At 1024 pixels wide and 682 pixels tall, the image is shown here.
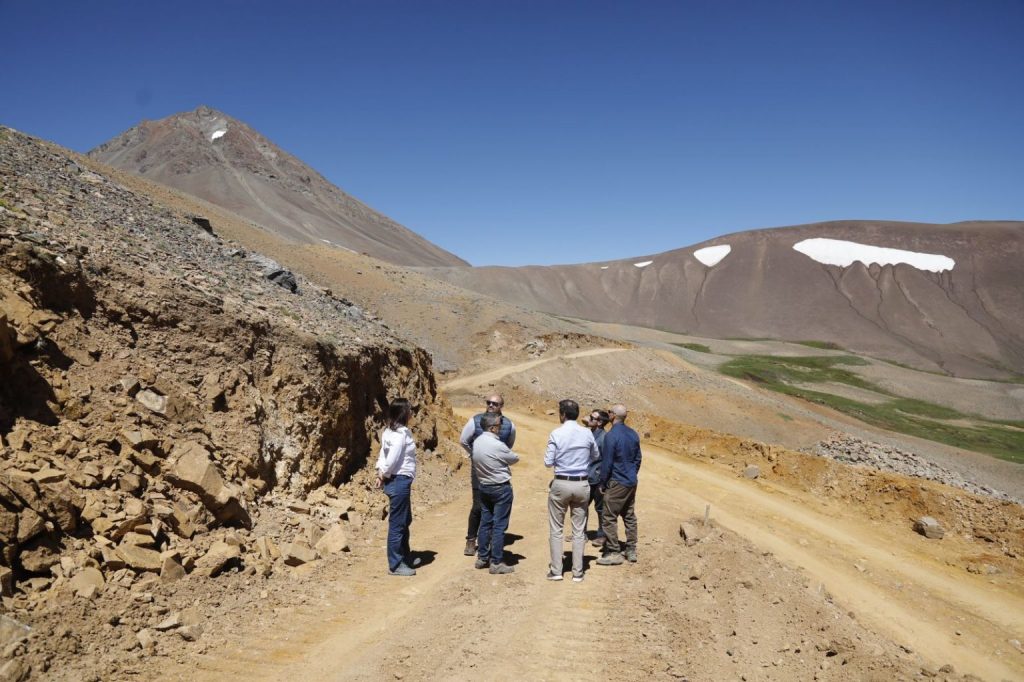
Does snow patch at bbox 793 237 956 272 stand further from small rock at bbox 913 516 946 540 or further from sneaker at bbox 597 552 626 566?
sneaker at bbox 597 552 626 566

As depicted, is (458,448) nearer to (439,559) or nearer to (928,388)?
(439,559)

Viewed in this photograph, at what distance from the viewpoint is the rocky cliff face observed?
5.48 m

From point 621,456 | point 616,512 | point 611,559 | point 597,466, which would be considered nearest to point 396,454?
point 597,466

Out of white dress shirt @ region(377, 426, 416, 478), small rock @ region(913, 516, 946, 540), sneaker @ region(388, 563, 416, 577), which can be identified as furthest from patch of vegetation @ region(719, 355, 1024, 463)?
white dress shirt @ region(377, 426, 416, 478)

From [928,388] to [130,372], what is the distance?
52.9 metres

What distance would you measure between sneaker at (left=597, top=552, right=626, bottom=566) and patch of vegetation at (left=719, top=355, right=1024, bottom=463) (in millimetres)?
31012

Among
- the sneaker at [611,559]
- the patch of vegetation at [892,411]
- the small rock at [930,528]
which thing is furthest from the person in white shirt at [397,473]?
the patch of vegetation at [892,411]

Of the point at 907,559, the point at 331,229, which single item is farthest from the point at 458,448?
the point at 331,229

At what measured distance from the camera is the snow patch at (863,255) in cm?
8719

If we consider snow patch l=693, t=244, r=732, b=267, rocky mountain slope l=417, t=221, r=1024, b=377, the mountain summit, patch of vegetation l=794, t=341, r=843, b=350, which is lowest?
patch of vegetation l=794, t=341, r=843, b=350

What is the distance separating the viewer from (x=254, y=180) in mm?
111125

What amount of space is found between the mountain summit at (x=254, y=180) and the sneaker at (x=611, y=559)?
8064cm

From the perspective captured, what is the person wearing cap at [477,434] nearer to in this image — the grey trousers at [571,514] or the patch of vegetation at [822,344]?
the grey trousers at [571,514]

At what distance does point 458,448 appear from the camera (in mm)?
13109
